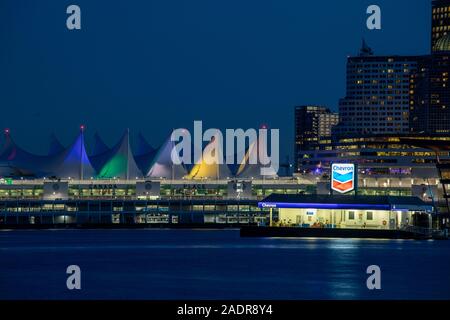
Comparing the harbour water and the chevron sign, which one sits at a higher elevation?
the chevron sign

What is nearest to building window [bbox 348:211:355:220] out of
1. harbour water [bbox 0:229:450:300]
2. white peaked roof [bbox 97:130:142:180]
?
harbour water [bbox 0:229:450:300]

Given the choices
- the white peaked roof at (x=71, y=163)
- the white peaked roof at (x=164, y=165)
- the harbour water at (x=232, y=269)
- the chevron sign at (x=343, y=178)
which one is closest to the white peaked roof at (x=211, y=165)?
the white peaked roof at (x=164, y=165)

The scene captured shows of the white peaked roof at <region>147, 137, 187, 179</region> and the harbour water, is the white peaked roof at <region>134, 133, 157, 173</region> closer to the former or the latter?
the white peaked roof at <region>147, 137, 187, 179</region>

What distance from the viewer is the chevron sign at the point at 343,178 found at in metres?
110

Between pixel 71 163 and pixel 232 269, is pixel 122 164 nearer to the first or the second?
pixel 71 163

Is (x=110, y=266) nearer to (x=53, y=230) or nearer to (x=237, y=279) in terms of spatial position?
(x=237, y=279)

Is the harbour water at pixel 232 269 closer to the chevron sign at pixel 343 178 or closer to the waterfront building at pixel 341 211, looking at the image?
the waterfront building at pixel 341 211

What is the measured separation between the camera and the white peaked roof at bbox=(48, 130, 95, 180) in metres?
170

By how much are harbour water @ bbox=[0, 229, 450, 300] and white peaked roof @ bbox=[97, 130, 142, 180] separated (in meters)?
68.2

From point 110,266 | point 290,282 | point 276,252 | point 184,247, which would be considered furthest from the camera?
point 184,247

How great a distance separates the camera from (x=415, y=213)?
368 ft

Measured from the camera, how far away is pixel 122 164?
564 ft
